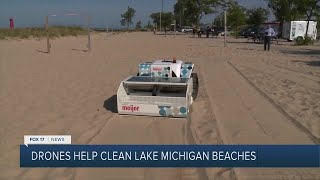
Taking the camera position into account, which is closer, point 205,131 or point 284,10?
point 205,131

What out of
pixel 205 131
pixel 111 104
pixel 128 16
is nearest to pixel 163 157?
pixel 205 131

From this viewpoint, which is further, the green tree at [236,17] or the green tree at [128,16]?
the green tree at [128,16]

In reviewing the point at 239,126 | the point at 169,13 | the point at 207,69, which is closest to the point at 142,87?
the point at 239,126

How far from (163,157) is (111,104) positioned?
3.67 meters

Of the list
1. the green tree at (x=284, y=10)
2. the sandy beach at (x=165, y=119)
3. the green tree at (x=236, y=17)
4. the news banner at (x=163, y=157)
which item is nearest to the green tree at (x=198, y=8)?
the green tree at (x=236, y=17)

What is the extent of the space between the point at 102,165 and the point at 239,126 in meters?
2.83

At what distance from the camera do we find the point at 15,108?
7535 mm

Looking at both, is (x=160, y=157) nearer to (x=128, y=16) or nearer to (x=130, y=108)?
(x=130, y=108)

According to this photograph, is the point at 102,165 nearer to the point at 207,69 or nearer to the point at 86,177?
the point at 86,177

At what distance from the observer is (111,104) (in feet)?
26.3

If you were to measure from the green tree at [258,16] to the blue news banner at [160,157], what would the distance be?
59142 mm

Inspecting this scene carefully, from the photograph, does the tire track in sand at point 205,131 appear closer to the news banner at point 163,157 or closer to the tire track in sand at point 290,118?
the news banner at point 163,157

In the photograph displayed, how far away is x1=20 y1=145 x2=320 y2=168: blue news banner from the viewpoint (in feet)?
14.8

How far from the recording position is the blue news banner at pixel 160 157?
4500mm
